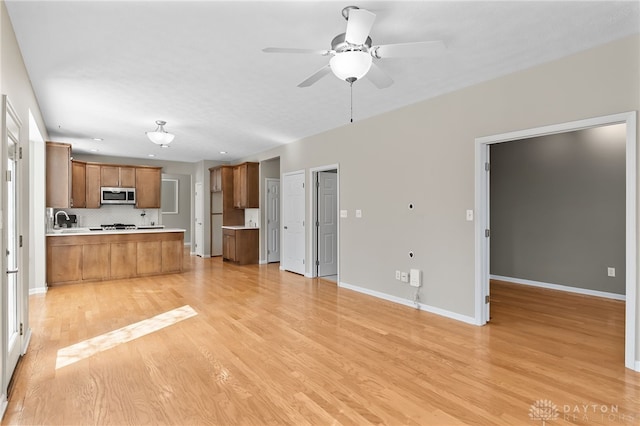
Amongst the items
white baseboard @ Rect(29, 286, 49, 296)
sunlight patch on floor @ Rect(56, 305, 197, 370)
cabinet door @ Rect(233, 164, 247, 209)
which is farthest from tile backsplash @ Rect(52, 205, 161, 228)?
sunlight patch on floor @ Rect(56, 305, 197, 370)

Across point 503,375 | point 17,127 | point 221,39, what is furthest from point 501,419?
point 17,127

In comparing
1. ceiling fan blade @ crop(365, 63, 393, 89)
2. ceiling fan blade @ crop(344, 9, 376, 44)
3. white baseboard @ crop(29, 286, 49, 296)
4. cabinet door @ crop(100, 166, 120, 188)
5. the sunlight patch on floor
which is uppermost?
ceiling fan blade @ crop(344, 9, 376, 44)

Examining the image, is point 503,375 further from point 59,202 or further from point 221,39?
point 59,202

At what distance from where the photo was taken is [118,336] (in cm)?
348

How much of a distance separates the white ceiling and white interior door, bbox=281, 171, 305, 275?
1.99 meters

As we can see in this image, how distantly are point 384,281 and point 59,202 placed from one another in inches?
217

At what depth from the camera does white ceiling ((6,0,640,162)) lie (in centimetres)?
239

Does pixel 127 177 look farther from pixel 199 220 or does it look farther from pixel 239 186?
pixel 239 186

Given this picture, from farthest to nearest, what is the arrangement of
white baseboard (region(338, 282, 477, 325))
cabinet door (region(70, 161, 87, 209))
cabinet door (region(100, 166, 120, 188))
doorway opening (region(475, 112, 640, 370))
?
cabinet door (region(100, 166, 120, 188)) → cabinet door (region(70, 161, 87, 209)) → white baseboard (region(338, 282, 477, 325)) → doorway opening (region(475, 112, 640, 370))

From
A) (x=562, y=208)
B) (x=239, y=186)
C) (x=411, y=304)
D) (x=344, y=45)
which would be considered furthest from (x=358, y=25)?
(x=239, y=186)

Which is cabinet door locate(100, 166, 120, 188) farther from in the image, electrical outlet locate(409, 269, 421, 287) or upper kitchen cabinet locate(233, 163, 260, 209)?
electrical outlet locate(409, 269, 421, 287)

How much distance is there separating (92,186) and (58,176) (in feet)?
6.86

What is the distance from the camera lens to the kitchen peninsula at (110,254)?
593 centimetres

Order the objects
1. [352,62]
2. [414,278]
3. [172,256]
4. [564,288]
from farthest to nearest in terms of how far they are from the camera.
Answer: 1. [172,256]
2. [564,288]
3. [414,278]
4. [352,62]
